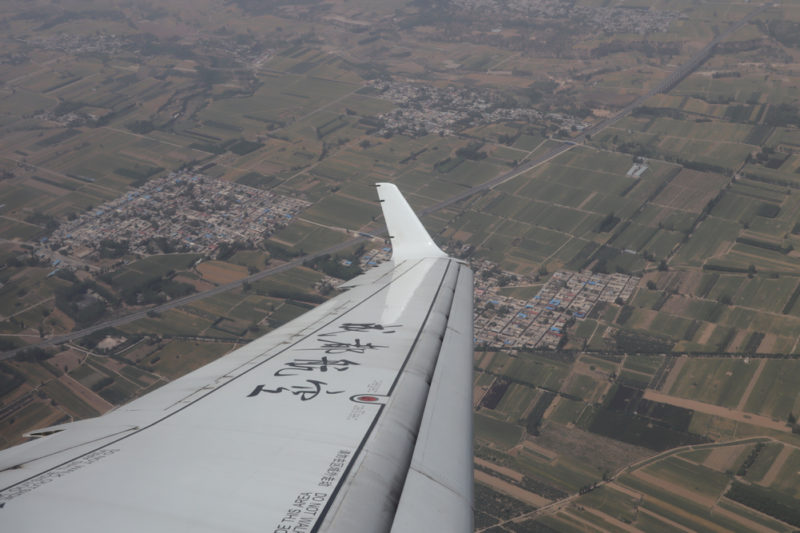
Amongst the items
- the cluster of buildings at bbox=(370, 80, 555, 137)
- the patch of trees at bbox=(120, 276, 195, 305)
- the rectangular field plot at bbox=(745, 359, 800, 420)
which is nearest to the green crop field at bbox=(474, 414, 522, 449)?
the rectangular field plot at bbox=(745, 359, 800, 420)

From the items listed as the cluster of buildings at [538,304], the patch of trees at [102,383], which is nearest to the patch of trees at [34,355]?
the patch of trees at [102,383]

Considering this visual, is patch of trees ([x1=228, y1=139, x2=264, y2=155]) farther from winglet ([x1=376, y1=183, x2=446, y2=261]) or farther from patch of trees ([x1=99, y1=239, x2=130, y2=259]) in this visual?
winglet ([x1=376, y1=183, x2=446, y2=261])

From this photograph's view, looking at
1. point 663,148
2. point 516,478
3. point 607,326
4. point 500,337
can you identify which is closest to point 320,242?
point 500,337

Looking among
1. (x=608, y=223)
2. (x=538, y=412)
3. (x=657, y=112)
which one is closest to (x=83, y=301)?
(x=538, y=412)

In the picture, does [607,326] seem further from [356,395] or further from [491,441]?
[356,395]

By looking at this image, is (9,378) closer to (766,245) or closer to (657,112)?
(766,245)
